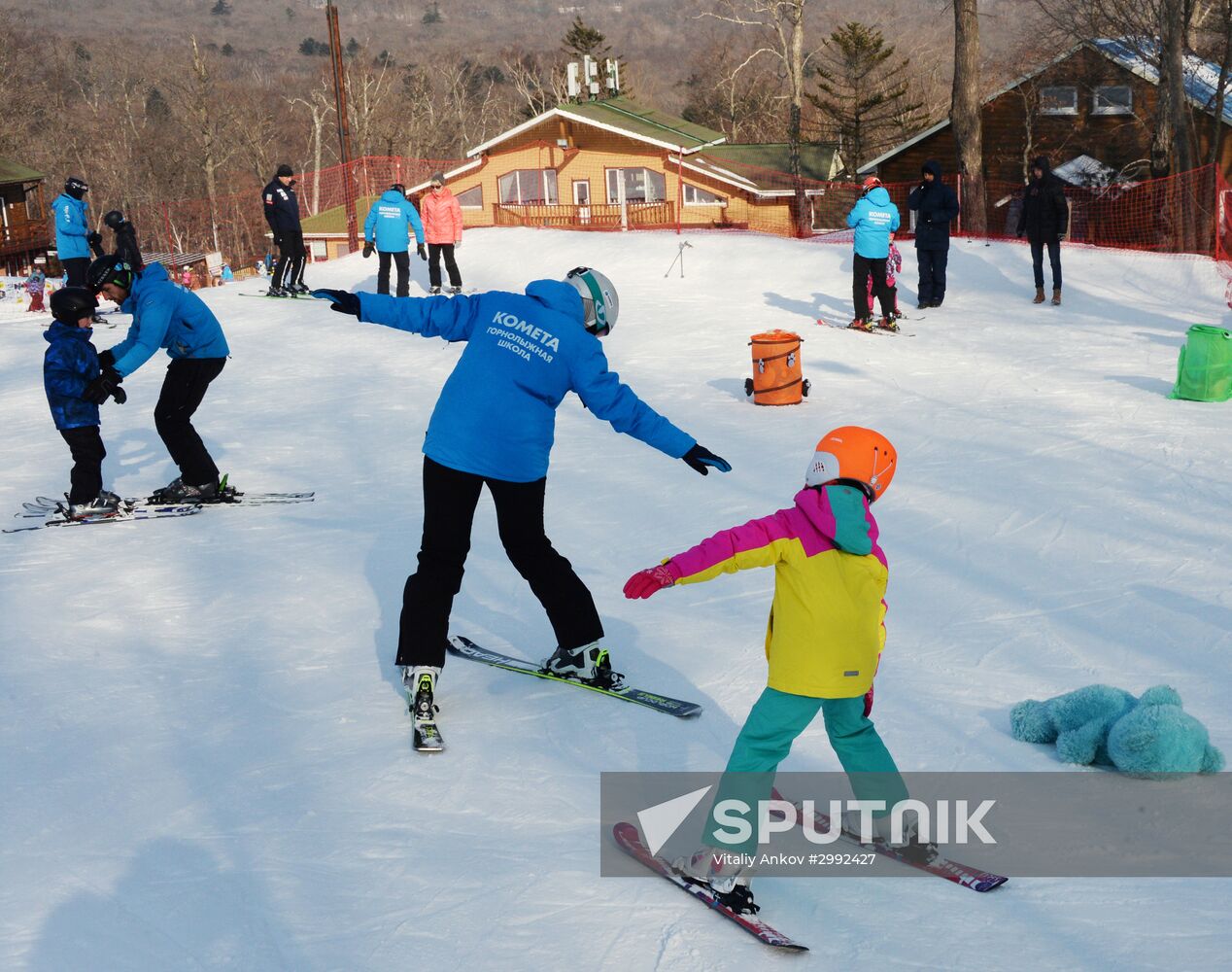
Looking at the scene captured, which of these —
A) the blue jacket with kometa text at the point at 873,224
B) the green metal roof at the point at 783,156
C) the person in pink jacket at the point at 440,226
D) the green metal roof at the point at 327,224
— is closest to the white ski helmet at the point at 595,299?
the blue jacket with kometa text at the point at 873,224

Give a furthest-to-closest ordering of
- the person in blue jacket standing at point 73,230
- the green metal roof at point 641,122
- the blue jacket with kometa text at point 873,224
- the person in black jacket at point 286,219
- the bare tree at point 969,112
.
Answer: the green metal roof at point 641,122, the bare tree at point 969,112, the person in black jacket at point 286,219, the person in blue jacket standing at point 73,230, the blue jacket with kometa text at point 873,224

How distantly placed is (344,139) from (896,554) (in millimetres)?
19677

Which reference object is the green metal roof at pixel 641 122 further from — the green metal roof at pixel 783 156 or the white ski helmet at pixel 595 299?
the white ski helmet at pixel 595 299

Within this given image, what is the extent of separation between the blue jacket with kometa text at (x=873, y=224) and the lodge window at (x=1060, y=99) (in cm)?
2533

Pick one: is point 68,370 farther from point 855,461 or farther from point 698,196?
point 698,196

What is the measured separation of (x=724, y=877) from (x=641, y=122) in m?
35.5

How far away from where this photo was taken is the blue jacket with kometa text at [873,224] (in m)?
12.2

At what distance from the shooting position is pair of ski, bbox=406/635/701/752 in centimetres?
403

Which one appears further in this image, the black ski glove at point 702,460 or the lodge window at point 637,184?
the lodge window at point 637,184

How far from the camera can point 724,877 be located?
308 cm

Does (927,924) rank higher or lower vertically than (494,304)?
lower

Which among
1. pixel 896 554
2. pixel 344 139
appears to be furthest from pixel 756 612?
pixel 344 139

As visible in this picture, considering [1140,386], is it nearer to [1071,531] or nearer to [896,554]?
[1071,531]

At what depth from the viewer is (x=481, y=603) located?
5.59 m
